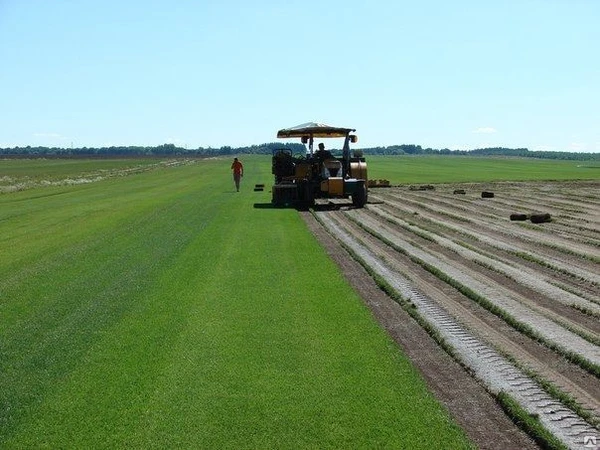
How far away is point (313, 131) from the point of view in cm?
2359

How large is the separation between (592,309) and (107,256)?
28.9ft

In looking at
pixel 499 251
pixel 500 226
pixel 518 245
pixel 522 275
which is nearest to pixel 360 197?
pixel 500 226

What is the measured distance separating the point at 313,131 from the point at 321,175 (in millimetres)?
1707

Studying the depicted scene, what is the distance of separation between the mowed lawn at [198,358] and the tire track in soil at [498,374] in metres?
0.73

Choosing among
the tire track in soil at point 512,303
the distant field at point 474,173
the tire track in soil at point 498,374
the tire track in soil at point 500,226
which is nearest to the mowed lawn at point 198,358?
the tire track in soil at point 498,374

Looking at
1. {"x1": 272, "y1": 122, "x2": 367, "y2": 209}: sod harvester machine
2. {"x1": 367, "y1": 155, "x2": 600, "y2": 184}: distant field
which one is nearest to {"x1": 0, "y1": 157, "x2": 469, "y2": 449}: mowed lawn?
{"x1": 272, "y1": 122, "x2": 367, "y2": 209}: sod harvester machine

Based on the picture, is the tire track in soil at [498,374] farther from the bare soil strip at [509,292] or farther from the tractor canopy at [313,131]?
the tractor canopy at [313,131]

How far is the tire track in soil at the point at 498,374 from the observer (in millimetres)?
5004

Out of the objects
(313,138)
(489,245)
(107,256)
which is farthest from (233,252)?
(313,138)

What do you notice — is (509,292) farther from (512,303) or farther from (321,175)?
(321,175)

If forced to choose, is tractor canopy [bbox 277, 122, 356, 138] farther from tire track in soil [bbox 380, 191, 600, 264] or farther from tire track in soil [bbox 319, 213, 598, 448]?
tire track in soil [bbox 319, 213, 598, 448]

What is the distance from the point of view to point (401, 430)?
4.93 metres

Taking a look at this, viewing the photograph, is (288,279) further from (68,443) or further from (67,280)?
(68,443)

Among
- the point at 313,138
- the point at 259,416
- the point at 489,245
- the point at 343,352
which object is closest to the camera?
the point at 259,416
